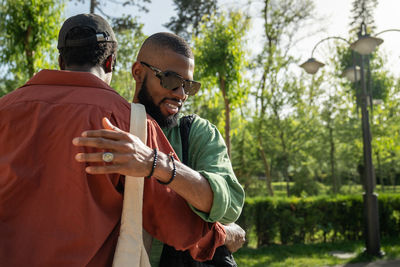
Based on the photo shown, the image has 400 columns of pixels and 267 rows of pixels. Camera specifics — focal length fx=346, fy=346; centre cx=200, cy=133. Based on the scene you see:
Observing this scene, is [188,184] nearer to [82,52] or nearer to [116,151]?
[116,151]

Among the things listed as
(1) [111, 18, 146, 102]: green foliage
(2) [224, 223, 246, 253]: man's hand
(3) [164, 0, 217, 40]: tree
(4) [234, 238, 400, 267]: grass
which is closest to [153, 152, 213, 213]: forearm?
(2) [224, 223, 246, 253]: man's hand

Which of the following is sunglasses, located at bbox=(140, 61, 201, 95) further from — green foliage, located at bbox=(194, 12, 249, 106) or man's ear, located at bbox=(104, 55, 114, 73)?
green foliage, located at bbox=(194, 12, 249, 106)

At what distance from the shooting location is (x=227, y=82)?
29.7 ft

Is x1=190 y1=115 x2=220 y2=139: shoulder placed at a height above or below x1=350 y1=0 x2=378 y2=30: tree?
below

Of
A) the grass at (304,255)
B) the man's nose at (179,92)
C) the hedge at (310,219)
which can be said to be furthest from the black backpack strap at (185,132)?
the hedge at (310,219)

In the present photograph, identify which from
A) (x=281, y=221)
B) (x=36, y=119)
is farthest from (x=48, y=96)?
(x=281, y=221)

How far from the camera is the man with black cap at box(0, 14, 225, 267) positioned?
110cm

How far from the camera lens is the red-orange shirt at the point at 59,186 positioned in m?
1.10

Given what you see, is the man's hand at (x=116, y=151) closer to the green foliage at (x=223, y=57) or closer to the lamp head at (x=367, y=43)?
the green foliage at (x=223, y=57)

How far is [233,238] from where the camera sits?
1742 millimetres

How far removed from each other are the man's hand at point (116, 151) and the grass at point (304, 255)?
22.1 feet

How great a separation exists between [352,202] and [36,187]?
416 inches

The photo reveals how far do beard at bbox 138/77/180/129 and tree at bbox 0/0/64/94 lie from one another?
6.41 meters

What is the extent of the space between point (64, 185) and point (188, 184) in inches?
16.5
